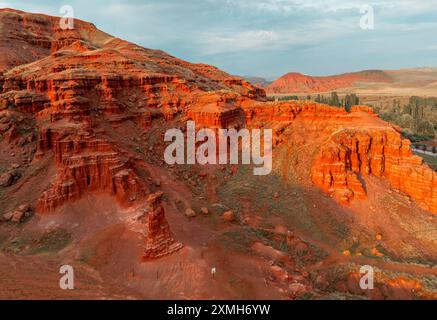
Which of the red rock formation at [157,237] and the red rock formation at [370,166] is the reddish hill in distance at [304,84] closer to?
the red rock formation at [370,166]

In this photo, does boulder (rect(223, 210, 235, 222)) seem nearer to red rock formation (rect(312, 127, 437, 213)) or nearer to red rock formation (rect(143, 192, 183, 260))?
red rock formation (rect(143, 192, 183, 260))

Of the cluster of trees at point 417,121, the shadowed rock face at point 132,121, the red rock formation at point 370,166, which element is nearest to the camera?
the shadowed rock face at point 132,121

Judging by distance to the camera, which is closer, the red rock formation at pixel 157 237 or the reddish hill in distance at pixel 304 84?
the red rock formation at pixel 157 237

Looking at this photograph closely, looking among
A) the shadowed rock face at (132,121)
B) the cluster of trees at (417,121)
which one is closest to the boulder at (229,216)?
the shadowed rock face at (132,121)

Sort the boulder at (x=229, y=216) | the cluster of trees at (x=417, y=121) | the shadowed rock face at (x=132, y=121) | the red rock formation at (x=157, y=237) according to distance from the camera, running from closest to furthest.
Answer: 1. the red rock formation at (x=157, y=237)
2. the shadowed rock face at (x=132, y=121)
3. the boulder at (x=229, y=216)
4. the cluster of trees at (x=417, y=121)
